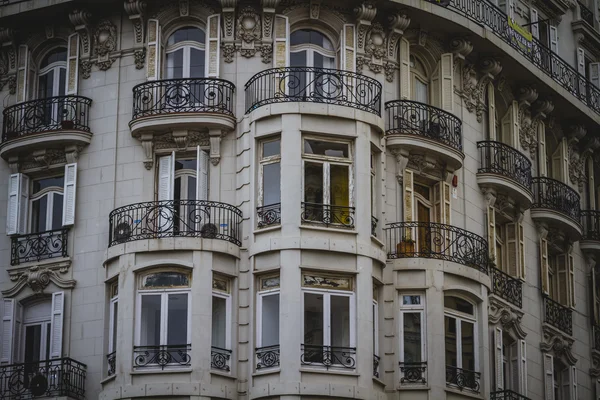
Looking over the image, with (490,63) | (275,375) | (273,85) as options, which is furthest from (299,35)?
(275,375)

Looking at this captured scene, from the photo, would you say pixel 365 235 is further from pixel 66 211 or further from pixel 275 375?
pixel 66 211

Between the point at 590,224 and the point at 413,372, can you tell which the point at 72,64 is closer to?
the point at 413,372

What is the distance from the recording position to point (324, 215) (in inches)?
1639

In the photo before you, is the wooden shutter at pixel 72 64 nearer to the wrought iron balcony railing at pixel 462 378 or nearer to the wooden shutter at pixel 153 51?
the wooden shutter at pixel 153 51

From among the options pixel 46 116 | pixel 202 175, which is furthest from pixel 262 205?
pixel 46 116

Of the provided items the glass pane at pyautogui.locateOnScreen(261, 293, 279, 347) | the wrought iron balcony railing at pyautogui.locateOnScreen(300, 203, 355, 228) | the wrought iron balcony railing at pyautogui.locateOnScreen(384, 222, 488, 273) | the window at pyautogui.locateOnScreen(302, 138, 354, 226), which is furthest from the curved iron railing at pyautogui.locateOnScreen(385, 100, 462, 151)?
the glass pane at pyautogui.locateOnScreen(261, 293, 279, 347)

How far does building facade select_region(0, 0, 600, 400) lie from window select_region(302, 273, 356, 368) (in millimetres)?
55

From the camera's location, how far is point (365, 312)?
41062mm

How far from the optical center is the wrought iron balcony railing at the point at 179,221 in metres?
41.8

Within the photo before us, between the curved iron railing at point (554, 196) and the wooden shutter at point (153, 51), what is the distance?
491 inches

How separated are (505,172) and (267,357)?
10.5m

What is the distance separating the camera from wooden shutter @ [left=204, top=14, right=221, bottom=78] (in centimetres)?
4372

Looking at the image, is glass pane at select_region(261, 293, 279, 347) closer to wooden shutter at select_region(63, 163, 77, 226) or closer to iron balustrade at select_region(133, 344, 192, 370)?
iron balustrade at select_region(133, 344, 192, 370)

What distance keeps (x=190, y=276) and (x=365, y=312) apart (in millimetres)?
4462
